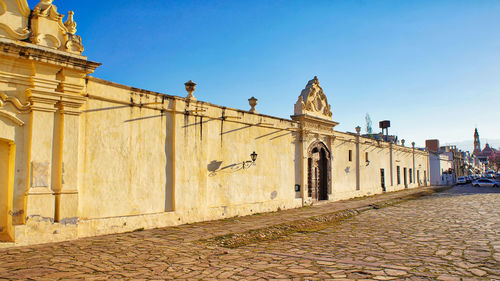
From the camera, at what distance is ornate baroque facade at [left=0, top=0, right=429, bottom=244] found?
7398 millimetres

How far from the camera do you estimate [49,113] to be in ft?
25.4

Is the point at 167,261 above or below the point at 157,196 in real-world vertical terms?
below

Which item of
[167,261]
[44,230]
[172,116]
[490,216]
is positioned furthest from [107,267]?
[490,216]

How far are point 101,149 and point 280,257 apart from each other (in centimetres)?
528

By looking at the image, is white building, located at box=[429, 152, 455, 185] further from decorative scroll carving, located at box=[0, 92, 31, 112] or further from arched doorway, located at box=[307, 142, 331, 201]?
decorative scroll carving, located at box=[0, 92, 31, 112]

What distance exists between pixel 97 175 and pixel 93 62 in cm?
278

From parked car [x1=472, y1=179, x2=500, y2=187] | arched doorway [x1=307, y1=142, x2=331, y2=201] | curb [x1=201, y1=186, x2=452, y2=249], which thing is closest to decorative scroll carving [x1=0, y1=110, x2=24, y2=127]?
curb [x1=201, y1=186, x2=452, y2=249]

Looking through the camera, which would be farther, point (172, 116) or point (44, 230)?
point (172, 116)

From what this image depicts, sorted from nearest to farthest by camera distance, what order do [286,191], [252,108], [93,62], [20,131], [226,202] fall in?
1. [20,131]
2. [93,62]
3. [226,202]
4. [252,108]
5. [286,191]

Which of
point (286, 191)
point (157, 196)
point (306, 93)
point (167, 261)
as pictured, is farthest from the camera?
point (306, 93)

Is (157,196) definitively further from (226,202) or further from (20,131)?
(20,131)

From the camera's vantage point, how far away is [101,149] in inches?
344

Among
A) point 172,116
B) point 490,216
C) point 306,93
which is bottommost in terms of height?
point 490,216

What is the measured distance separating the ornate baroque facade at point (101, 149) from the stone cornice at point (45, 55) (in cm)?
2
